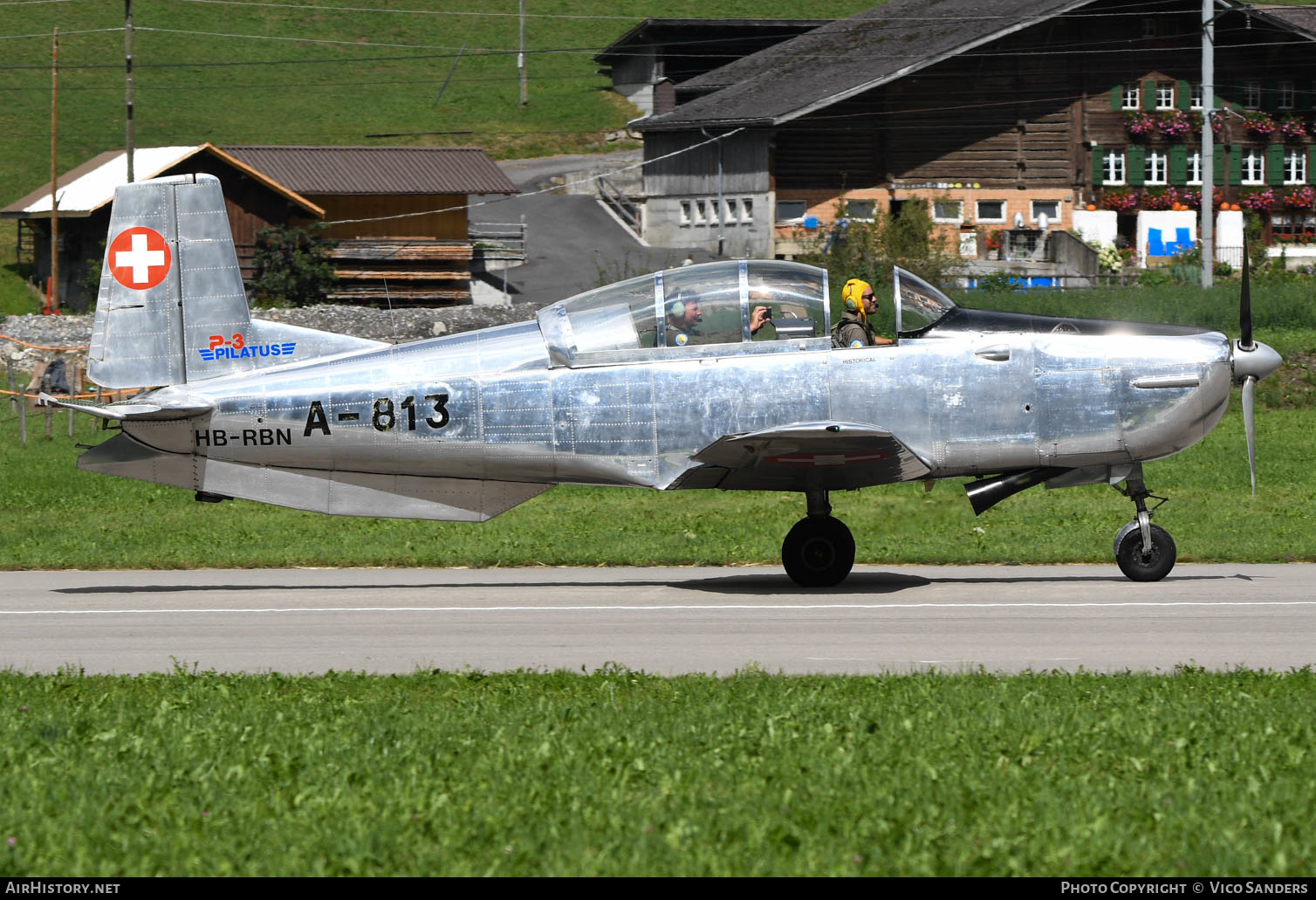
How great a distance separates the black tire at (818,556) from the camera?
13.6m

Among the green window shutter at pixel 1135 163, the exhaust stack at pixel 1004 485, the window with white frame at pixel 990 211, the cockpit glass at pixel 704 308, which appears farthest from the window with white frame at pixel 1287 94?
the cockpit glass at pixel 704 308

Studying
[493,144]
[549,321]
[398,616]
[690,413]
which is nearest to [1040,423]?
[690,413]

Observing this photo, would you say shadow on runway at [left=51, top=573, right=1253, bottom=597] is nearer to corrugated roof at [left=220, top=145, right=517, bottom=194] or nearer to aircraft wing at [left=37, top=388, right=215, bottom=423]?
aircraft wing at [left=37, top=388, right=215, bottom=423]

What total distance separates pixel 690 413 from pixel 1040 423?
115 inches

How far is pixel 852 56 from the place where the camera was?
58156 millimetres

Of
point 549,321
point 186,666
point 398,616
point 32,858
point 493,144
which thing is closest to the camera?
point 32,858

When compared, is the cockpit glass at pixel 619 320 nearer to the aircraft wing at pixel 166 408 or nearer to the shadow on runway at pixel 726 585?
the shadow on runway at pixel 726 585

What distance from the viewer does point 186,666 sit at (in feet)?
33.3

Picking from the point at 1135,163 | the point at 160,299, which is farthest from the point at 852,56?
the point at 160,299

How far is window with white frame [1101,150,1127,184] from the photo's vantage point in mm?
55625

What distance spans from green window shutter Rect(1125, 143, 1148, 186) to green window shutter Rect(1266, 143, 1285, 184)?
17.2ft

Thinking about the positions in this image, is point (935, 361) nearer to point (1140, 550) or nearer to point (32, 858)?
point (1140, 550)

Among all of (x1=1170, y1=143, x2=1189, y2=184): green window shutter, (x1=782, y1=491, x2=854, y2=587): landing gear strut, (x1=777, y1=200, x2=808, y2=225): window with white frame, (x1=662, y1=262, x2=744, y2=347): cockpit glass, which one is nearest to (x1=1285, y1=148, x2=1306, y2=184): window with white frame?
(x1=1170, y1=143, x2=1189, y2=184): green window shutter

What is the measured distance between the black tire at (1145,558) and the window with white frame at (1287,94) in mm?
49308
